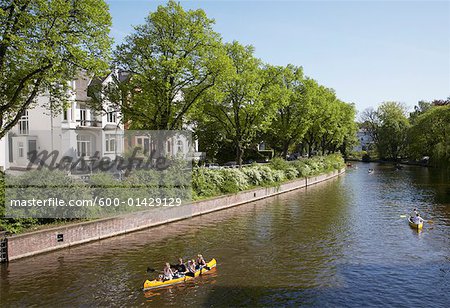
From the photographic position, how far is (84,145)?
172 ft

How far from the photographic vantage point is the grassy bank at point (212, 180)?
2533 cm

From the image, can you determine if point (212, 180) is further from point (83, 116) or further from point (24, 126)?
point (24, 126)

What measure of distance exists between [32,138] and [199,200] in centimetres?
2761

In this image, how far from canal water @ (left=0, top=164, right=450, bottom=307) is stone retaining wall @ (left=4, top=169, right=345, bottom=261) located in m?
0.62

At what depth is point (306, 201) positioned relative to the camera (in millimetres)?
45812

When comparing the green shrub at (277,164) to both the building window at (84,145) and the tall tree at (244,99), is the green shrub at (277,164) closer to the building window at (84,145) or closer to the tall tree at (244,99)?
the tall tree at (244,99)

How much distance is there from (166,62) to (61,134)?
2223 centimetres

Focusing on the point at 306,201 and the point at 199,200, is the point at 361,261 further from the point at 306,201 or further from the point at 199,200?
the point at 306,201

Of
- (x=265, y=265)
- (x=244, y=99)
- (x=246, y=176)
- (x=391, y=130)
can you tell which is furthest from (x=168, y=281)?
(x=391, y=130)

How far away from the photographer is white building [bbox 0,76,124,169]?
5041 cm

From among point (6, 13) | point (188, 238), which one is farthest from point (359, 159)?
point (6, 13)

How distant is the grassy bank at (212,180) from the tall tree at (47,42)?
5682 millimetres

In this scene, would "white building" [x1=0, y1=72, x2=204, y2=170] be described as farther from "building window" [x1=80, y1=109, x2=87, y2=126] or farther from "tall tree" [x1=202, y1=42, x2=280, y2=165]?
"tall tree" [x1=202, y1=42, x2=280, y2=165]

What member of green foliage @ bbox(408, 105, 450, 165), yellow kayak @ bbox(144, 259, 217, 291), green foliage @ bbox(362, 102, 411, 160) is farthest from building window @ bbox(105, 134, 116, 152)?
green foliage @ bbox(362, 102, 411, 160)
